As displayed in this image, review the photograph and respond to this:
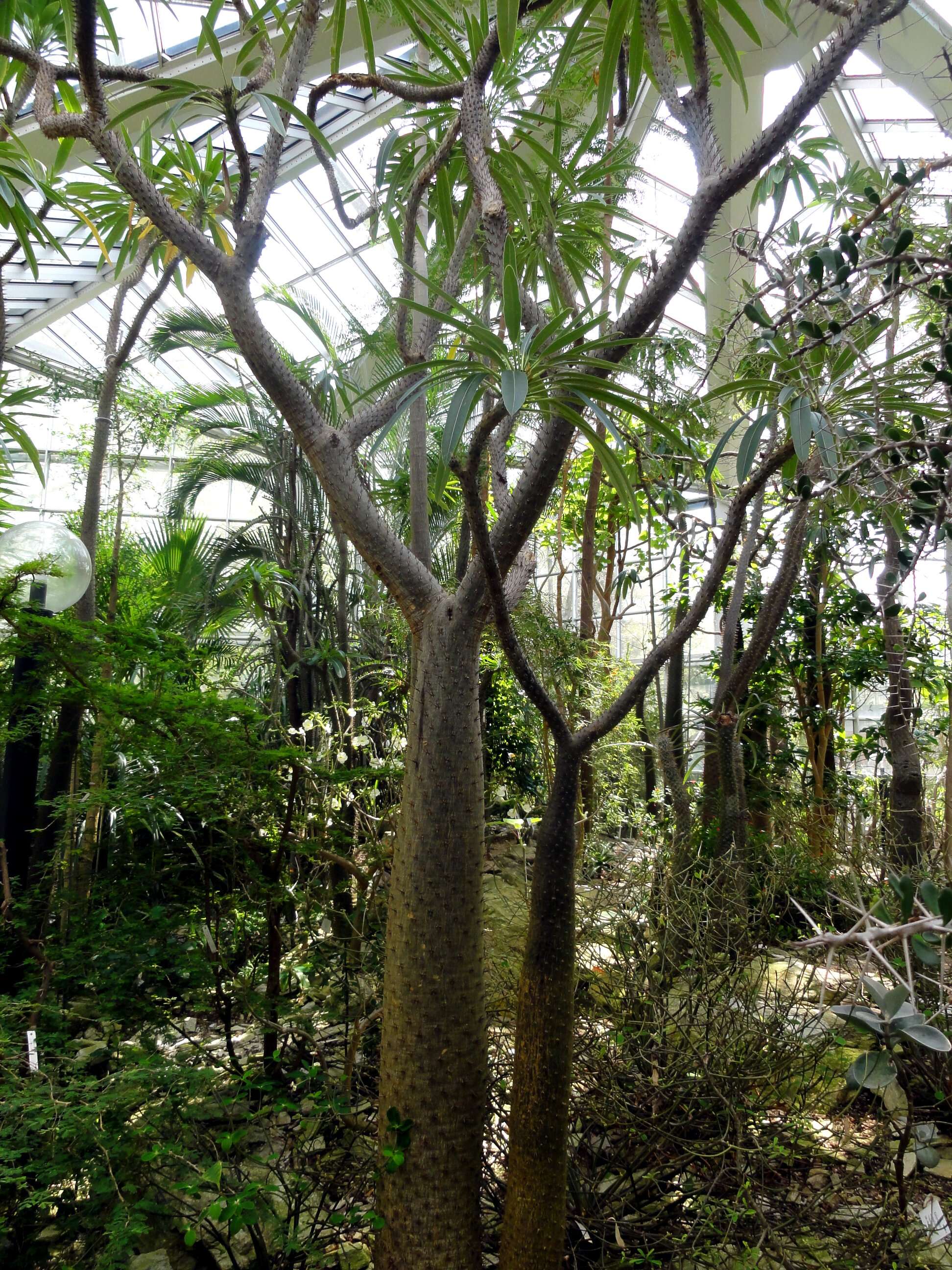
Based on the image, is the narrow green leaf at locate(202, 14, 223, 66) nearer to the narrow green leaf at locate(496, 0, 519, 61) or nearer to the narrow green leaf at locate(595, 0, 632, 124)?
the narrow green leaf at locate(496, 0, 519, 61)

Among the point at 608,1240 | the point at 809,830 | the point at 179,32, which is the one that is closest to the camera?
the point at 608,1240

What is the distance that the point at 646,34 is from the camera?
5.98 ft

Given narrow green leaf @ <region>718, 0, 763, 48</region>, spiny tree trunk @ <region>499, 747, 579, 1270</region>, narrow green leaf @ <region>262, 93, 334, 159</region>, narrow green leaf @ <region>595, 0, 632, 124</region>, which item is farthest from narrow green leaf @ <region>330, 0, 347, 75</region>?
spiny tree trunk @ <region>499, 747, 579, 1270</region>

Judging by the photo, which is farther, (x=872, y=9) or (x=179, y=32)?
(x=179, y=32)

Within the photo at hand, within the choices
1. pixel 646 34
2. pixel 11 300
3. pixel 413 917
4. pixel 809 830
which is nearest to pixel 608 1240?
pixel 413 917

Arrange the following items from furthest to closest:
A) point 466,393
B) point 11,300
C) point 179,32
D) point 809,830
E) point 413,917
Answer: point 11,300, point 179,32, point 809,830, point 413,917, point 466,393

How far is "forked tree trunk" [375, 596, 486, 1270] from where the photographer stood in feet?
5.48

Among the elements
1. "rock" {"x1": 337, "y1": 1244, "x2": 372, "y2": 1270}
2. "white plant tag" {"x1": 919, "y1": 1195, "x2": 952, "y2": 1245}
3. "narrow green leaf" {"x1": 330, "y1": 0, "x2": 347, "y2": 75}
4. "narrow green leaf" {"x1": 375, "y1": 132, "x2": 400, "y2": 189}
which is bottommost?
"rock" {"x1": 337, "y1": 1244, "x2": 372, "y2": 1270}

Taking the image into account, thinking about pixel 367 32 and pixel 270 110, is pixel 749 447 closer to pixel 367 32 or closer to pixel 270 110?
pixel 270 110

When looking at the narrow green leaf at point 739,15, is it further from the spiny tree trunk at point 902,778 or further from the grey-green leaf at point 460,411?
the spiny tree trunk at point 902,778

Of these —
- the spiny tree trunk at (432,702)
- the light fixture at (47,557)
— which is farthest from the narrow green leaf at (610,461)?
the light fixture at (47,557)

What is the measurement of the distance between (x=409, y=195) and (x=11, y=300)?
24.3ft

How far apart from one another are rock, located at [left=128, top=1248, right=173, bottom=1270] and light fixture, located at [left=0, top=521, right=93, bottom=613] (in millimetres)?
1719

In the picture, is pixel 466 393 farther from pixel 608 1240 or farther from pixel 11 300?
pixel 11 300
